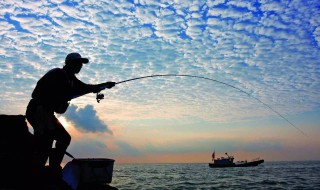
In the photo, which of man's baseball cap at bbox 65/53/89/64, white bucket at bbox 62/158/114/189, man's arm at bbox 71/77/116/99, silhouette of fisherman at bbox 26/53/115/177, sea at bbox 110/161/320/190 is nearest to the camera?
silhouette of fisherman at bbox 26/53/115/177

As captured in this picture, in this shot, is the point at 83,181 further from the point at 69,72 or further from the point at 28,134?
the point at 69,72

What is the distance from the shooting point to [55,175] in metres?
4.68

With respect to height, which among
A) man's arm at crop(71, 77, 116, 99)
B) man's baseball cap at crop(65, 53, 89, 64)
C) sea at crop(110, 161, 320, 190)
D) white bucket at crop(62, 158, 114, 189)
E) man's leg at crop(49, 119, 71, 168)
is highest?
man's baseball cap at crop(65, 53, 89, 64)

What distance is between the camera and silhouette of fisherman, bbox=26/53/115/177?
4590 millimetres

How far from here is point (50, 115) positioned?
464cm

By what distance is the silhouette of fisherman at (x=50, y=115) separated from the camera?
459 cm

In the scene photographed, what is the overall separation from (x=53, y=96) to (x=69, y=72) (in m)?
0.66

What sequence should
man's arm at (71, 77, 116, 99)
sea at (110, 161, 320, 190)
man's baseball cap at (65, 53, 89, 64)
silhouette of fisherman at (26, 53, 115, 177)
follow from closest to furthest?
silhouette of fisherman at (26, 53, 115, 177) → man's baseball cap at (65, 53, 89, 64) → man's arm at (71, 77, 116, 99) → sea at (110, 161, 320, 190)

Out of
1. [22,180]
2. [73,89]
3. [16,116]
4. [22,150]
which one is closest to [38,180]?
[22,180]

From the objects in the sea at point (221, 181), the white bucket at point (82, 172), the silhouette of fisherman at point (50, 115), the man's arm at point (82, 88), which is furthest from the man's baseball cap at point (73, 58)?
the sea at point (221, 181)

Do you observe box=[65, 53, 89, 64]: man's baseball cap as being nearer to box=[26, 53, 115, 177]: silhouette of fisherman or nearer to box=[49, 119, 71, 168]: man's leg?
box=[26, 53, 115, 177]: silhouette of fisherman

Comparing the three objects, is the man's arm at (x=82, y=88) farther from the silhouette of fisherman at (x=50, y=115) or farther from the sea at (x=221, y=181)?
the sea at (x=221, y=181)

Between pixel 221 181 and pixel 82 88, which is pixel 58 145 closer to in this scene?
pixel 82 88

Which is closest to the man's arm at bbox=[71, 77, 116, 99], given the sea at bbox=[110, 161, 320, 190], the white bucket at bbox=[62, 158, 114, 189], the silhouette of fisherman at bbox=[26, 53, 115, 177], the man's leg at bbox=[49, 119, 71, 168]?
the silhouette of fisherman at bbox=[26, 53, 115, 177]
